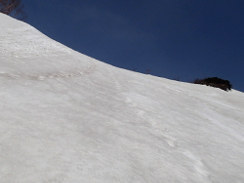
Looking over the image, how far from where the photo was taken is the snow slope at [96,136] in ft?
3.71

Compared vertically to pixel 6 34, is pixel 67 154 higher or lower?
lower

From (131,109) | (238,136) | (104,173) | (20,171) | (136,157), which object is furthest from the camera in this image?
(238,136)

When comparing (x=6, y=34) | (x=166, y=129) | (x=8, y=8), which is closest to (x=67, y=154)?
(x=166, y=129)

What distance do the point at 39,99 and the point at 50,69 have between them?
110 cm

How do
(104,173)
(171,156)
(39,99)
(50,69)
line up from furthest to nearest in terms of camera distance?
(50,69) < (39,99) < (171,156) < (104,173)

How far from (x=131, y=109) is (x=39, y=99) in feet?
2.88

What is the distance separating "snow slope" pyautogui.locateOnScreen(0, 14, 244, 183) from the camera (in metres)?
1.13

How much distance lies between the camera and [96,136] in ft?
5.05

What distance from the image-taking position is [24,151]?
1159 millimetres

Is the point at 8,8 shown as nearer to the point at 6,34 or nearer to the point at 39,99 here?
the point at 6,34

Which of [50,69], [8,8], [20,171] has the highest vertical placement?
[8,8]

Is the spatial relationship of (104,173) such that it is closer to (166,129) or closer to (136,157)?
(136,157)

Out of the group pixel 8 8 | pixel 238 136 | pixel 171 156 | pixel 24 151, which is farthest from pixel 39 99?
pixel 8 8

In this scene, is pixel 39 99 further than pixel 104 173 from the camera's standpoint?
Yes
